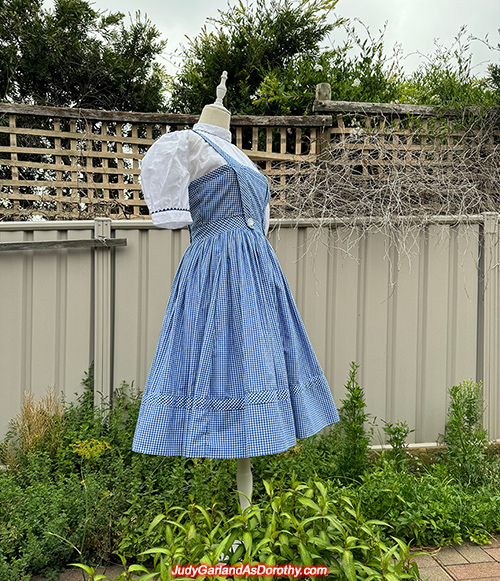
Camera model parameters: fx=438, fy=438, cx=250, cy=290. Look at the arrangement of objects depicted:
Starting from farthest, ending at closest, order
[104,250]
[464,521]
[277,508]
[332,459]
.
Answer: [104,250]
[332,459]
[464,521]
[277,508]

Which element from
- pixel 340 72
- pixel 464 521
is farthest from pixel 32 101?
pixel 464 521

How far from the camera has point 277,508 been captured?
1.36 m

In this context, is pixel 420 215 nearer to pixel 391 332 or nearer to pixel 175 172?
pixel 391 332

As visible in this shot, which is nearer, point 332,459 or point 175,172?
point 175,172

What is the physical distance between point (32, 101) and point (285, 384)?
4.77 metres

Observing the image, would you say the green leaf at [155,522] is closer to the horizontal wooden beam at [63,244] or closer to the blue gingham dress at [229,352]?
the blue gingham dress at [229,352]

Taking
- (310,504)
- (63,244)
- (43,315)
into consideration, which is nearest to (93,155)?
(63,244)

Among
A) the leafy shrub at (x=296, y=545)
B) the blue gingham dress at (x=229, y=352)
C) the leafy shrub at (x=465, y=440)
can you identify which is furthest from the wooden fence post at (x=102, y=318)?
the leafy shrub at (x=465, y=440)

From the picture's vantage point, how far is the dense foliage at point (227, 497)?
50.8 inches

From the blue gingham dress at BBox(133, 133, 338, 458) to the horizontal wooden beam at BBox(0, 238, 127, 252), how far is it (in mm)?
926

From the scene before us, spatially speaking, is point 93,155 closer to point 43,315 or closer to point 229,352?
point 43,315

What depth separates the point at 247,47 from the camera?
437 centimetres

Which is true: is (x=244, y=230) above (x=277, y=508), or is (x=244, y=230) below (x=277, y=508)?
above

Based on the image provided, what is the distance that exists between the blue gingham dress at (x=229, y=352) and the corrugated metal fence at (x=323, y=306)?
898 millimetres
